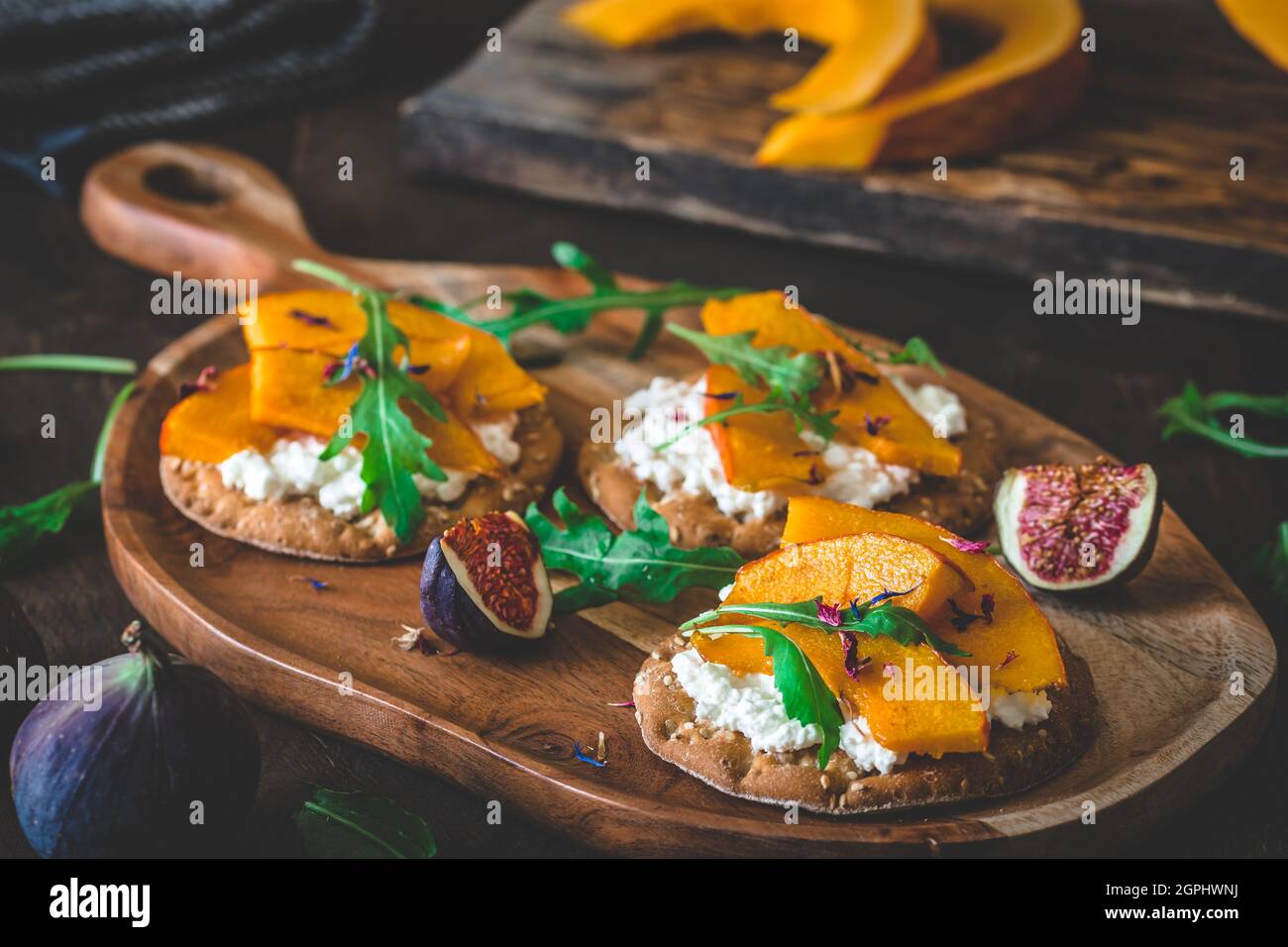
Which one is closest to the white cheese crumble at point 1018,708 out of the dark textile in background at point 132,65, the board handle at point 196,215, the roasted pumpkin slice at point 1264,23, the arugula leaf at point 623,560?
the arugula leaf at point 623,560

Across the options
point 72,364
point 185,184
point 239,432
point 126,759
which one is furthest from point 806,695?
point 185,184

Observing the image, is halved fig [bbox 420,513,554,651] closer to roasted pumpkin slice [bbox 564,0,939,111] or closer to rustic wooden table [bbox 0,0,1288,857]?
rustic wooden table [bbox 0,0,1288,857]

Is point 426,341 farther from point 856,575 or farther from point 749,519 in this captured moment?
point 856,575

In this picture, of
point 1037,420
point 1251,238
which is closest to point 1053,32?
point 1251,238

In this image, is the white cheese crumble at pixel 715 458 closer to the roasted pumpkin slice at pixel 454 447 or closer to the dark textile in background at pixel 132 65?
the roasted pumpkin slice at pixel 454 447

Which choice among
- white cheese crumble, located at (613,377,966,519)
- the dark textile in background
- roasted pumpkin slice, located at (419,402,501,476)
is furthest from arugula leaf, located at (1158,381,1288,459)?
the dark textile in background
